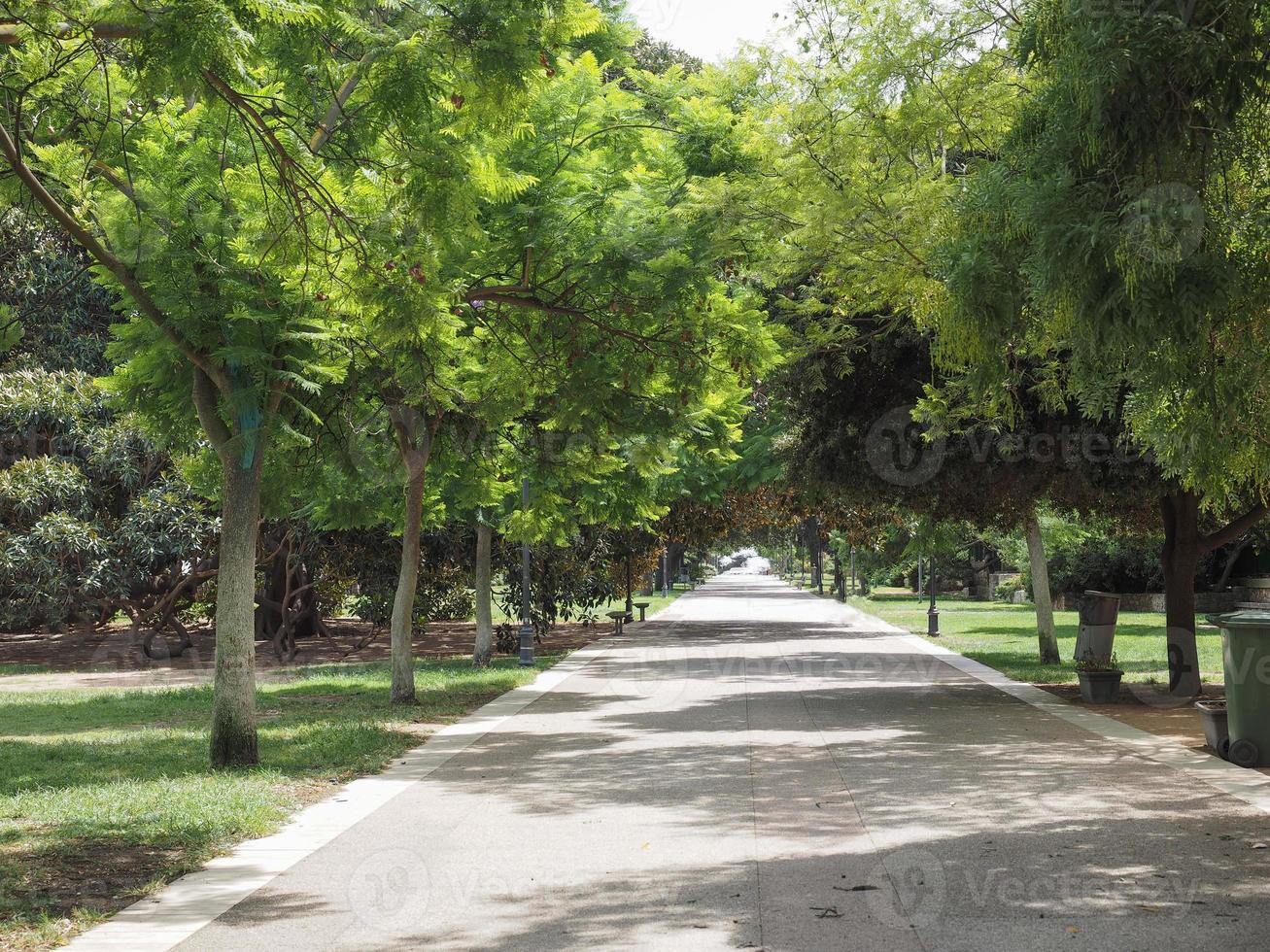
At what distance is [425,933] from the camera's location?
21.5 ft

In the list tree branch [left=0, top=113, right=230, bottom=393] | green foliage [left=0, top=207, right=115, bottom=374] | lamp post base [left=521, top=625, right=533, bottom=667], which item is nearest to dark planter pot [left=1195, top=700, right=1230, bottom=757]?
tree branch [left=0, top=113, right=230, bottom=393]

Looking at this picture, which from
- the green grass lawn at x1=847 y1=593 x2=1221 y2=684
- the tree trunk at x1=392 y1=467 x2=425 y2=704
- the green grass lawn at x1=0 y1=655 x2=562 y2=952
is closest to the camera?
the green grass lawn at x1=0 y1=655 x2=562 y2=952

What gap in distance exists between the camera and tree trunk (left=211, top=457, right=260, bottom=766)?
39.4ft

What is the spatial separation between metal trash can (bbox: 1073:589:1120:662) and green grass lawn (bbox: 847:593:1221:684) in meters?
0.66

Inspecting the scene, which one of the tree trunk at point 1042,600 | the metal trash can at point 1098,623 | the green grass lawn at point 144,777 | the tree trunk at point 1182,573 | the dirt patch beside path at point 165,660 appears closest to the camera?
the green grass lawn at point 144,777

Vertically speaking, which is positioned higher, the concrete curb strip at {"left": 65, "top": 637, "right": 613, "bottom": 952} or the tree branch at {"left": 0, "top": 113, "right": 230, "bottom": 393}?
the tree branch at {"left": 0, "top": 113, "right": 230, "bottom": 393}

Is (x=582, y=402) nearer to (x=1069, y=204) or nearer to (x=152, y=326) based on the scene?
(x=152, y=326)

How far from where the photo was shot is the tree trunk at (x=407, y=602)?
18.1 metres

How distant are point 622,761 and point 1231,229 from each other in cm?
763

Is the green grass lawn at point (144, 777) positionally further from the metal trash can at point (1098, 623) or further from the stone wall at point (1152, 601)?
the stone wall at point (1152, 601)

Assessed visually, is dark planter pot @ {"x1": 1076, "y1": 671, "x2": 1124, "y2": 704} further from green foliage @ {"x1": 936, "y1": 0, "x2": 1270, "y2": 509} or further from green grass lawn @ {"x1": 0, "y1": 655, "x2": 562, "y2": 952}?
green foliage @ {"x1": 936, "y1": 0, "x2": 1270, "y2": 509}

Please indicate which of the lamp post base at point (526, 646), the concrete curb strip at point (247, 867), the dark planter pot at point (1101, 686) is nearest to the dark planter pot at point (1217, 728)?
the dark planter pot at point (1101, 686)

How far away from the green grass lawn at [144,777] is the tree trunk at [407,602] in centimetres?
35

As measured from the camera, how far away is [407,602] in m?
18.5
